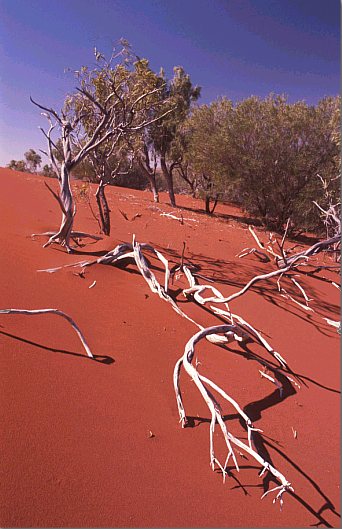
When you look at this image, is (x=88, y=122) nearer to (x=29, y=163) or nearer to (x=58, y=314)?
(x=58, y=314)

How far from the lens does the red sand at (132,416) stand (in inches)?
67.7

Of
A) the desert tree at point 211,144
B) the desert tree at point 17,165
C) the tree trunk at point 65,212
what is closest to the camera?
the tree trunk at point 65,212

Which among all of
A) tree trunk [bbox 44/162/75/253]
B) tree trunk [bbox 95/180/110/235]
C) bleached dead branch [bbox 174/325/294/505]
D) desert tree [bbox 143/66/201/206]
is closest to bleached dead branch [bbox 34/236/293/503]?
bleached dead branch [bbox 174/325/294/505]

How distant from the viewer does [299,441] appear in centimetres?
241

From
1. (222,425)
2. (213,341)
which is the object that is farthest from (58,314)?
(222,425)

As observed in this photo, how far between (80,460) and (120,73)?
7261mm

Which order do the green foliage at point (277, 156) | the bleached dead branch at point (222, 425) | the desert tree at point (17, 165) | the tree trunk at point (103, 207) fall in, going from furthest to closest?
the desert tree at point (17, 165) → the green foliage at point (277, 156) → the tree trunk at point (103, 207) → the bleached dead branch at point (222, 425)

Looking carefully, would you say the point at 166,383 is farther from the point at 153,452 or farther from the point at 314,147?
the point at 314,147

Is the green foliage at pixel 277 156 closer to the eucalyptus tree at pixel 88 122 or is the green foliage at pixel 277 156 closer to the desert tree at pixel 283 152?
the desert tree at pixel 283 152

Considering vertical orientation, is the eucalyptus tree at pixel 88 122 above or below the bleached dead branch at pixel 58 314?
above

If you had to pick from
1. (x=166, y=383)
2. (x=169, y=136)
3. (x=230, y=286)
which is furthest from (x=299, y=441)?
(x=169, y=136)

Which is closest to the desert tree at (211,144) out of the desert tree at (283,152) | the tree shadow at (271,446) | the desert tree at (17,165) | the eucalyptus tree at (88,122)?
the desert tree at (283,152)

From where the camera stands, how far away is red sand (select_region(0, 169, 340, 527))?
172cm

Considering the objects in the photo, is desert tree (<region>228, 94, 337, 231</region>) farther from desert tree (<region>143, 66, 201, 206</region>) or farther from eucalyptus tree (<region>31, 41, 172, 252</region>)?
eucalyptus tree (<region>31, 41, 172, 252</region>)
